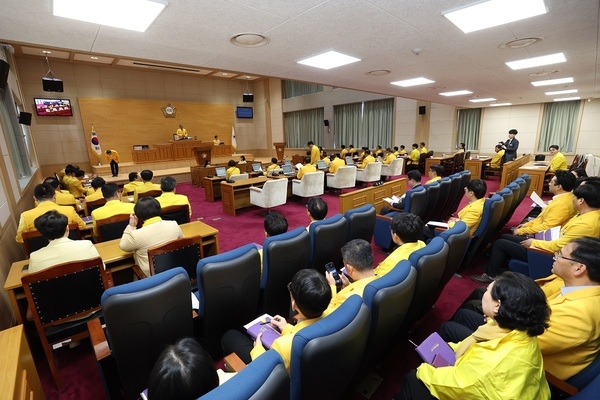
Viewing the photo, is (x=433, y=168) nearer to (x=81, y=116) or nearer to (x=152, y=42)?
(x=152, y=42)

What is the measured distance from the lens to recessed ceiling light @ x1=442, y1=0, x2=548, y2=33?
214 cm

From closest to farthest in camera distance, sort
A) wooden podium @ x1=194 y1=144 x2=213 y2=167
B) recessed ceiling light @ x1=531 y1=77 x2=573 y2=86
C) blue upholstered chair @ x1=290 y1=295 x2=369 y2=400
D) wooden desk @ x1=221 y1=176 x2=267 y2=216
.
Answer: blue upholstered chair @ x1=290 y1=295 x2=369 y2=400 → recessed ceiling light @ x1=531 y1=77 x2=573 y2=86 → wooden desk @ x1=221 y1=176 x2=267 y2=216 → wooden podium @ x1=194 y1=144 x2=213 y2=167

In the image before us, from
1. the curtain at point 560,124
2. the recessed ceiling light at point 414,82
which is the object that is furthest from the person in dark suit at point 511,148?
the recessed ceiling light at point 414,82

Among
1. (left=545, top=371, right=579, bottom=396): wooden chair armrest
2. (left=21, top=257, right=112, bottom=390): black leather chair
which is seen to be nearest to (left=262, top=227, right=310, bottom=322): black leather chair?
(left=21, top=257, right=112, bottom=390): black leather chair

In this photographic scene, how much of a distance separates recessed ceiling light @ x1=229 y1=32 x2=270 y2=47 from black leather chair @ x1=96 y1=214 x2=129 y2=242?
2314 millimetres

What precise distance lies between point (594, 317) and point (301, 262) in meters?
1.68

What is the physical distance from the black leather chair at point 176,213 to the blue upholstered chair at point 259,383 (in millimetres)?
2930

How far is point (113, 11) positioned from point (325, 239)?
253cm

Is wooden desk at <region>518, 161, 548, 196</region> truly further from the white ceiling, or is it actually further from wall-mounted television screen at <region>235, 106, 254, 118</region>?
wall-mounted television screen at <region>235, 106, 254, 118</region>

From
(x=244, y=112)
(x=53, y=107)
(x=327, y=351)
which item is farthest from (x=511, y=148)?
(x=53, y=107)

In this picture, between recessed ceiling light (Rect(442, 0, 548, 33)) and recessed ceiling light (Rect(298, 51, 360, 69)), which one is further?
recessed ceiling light (Rect(298, 51, 360, 69))

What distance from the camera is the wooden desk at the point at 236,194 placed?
19.0ft

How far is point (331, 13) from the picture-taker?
7.20 ft

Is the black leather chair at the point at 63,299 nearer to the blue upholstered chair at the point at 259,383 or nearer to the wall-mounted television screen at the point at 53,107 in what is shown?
the blue upholstered chair at the point at 259,383
